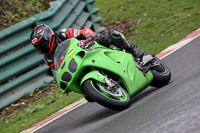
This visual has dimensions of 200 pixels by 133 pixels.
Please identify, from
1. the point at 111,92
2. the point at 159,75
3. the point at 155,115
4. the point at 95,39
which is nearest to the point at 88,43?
the point at 95,39

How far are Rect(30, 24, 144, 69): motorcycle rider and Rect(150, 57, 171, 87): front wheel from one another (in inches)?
12.4

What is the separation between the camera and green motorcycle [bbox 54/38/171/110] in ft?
17.1

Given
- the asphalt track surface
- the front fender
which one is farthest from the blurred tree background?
the front fender

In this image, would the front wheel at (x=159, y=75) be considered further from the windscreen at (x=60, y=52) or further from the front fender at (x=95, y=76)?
the windscreen at (x=60, y=52)

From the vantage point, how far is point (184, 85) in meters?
5.40

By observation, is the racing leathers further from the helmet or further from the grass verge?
the grass verge

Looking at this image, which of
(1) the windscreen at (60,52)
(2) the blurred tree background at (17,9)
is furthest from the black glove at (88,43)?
(2) the blurred tree background at (17,9)

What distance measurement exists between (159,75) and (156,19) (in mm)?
7211

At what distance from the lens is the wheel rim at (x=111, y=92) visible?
5215 mm

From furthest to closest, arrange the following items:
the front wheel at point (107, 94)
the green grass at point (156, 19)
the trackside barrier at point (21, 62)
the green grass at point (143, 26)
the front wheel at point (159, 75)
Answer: the green grass at point (156, 19) → the trackside barrier at point (21, 62) → the green grass at point (143, 26) → the front wheel at point (159, 75) → the front wheel at point (107, 94)

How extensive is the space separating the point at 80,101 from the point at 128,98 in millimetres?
2470

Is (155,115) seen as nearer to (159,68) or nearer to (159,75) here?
(159,75)

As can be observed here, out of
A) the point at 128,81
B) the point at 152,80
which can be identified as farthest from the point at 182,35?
the point at 128,81

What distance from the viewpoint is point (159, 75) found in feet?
20.7
